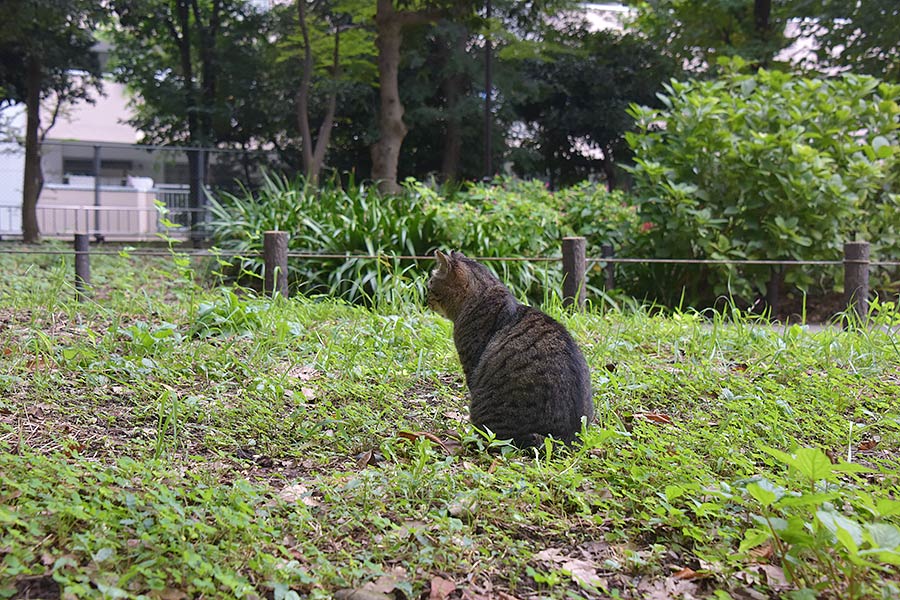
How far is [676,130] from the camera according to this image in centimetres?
779

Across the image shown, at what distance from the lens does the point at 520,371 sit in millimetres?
3029

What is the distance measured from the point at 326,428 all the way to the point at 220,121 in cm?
1460

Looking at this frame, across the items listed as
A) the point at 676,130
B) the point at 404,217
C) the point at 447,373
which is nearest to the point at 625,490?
→ the point at 447,373

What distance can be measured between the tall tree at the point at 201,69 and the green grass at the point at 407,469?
12204mm

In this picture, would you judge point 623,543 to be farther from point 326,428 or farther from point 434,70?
point 434,70

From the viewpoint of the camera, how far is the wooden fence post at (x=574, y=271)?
6.04 meters

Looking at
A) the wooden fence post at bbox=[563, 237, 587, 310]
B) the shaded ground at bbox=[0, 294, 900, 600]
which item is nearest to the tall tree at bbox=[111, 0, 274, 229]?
the wooden fence post at bbox=[563, 237, 587, 310]

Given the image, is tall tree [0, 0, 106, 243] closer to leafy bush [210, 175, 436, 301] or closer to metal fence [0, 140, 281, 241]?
metal fence [0, 140, 281, 241]

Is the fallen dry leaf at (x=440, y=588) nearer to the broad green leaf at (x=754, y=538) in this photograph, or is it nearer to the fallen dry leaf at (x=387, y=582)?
the fallen dry leaf at (x=387, y=582)

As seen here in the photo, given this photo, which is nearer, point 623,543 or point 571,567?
point 571,567

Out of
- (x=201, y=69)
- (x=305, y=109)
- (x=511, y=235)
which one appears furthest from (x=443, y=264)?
(x=201, y=69)

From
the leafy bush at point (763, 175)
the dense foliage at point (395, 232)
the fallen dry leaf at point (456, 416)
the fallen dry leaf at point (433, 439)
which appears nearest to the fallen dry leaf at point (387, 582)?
the fallen dry leaf at point (433, 439)

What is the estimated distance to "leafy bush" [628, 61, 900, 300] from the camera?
23.6ft

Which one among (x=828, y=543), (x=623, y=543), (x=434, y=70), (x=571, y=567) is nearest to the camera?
(x=828, y=543)
